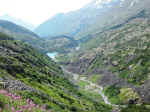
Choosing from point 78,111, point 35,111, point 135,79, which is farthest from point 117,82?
point 35,111

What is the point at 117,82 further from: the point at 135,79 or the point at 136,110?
the point at 136,110

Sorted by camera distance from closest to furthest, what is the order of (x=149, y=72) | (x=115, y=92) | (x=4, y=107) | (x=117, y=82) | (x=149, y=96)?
(x=4, y=107)
(x=149, y=96)
(x=115, y=92)
(x=149, y=72)
(x=117, y=82)

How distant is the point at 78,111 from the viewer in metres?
54.9

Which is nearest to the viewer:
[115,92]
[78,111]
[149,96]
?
[78,111]

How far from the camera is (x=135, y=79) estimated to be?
186000 mm

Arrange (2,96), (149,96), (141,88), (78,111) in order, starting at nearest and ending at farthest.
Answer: (2,96), (78,111), (149,96), (141,88)

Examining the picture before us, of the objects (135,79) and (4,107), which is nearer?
(4,107)

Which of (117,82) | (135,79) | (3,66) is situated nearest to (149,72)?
(135,79)

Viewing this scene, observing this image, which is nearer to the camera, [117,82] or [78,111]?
[78,111]

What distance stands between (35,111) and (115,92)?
159 meters

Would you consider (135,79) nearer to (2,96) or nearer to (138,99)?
(138,99)

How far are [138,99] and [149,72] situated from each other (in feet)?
190

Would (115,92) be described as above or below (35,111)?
below

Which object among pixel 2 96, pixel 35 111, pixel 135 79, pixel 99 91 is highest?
pixel 2 96
